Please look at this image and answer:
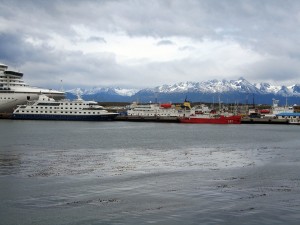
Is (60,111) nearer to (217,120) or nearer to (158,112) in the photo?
(158,112)

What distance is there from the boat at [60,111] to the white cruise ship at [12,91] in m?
4.77

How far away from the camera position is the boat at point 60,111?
9469cm

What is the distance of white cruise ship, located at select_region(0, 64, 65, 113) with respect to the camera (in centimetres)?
10019

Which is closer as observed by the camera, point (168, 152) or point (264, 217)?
point (264, 217)

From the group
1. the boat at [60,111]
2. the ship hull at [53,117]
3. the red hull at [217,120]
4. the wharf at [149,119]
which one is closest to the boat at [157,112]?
the wharf at [149,119]

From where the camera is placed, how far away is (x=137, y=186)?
20266 mm

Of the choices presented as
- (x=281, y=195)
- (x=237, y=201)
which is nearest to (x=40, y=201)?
(x=237, y=201)

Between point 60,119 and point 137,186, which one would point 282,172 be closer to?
point 137,186

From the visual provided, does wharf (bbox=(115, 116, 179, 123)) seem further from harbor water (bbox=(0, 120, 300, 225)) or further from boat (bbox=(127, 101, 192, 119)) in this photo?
harbor water (bbox=(0, 120, 300, 225))

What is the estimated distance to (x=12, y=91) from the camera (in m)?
99.6

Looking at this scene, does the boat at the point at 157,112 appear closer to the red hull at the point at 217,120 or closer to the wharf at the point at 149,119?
the wharf at the point at 149,119

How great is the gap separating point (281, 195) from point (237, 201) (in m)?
2.56

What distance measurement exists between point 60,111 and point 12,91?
45.0 feet

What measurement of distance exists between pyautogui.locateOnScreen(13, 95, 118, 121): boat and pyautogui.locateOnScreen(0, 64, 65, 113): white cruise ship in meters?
4.77
